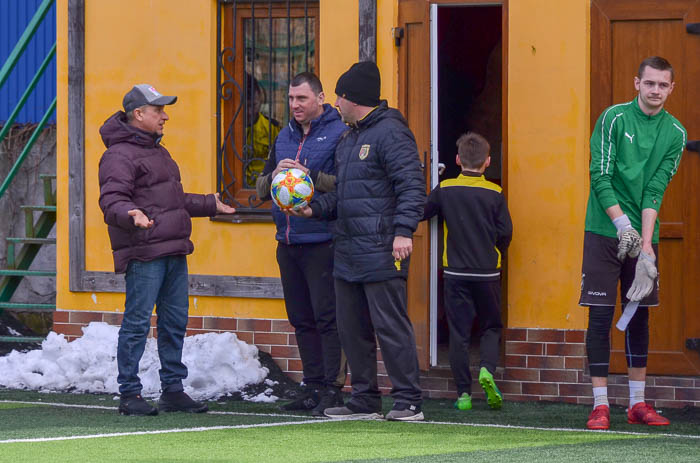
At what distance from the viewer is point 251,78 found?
9.45 metres

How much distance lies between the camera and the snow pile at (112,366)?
8547mm

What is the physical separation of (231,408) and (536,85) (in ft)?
9.29

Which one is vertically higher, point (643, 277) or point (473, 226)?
point (473, 226)

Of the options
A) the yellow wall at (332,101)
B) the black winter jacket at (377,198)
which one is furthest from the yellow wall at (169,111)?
Answer: the black winter jacket at (377,198)

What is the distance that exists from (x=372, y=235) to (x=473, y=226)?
127cm

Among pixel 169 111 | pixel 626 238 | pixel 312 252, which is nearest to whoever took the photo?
pixel 626 238

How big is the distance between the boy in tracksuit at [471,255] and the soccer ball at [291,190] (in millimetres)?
1285

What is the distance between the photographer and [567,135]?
839 cm

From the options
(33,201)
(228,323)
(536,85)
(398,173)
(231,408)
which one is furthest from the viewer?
(33,201)

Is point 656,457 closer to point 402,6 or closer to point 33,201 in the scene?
point 402,6

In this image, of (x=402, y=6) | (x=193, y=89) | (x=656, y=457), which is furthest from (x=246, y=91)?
(x=656, y=457)

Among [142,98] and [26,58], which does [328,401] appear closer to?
[142,98]

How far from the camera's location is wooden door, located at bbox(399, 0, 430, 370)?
8570mm

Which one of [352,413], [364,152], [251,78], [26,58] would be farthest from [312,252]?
[26,58]
